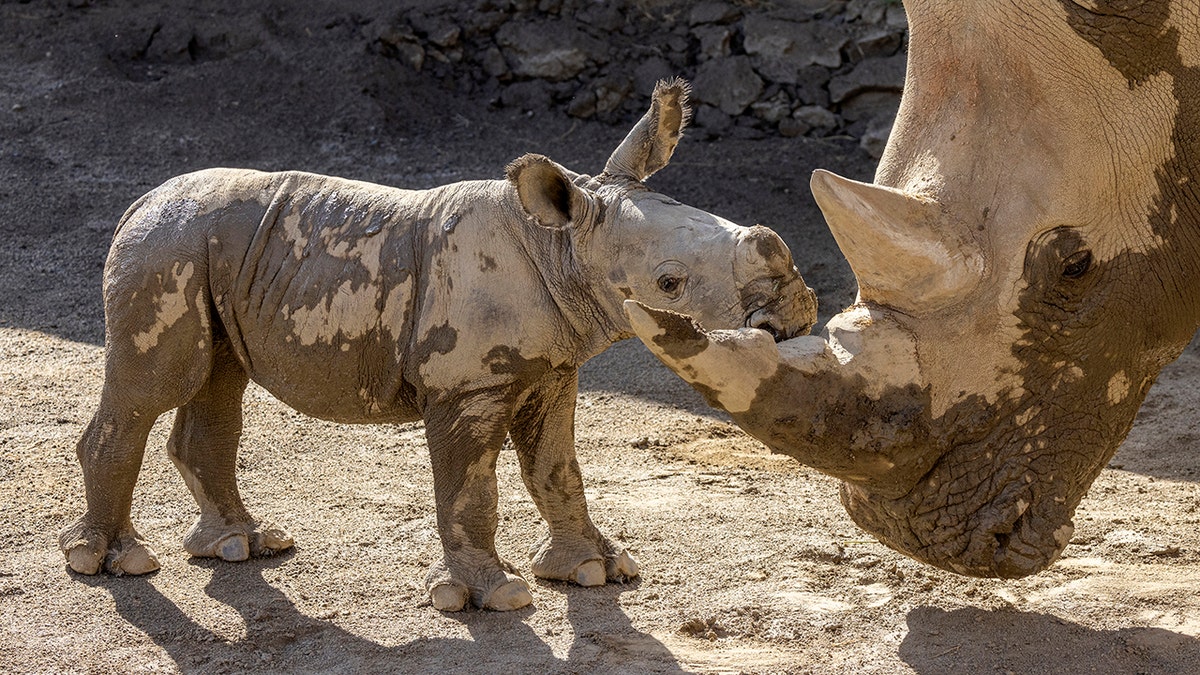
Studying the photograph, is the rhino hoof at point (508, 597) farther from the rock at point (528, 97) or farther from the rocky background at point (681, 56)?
the rock at point (528, 97)

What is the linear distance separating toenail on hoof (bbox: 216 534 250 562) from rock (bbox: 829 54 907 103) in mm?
6674

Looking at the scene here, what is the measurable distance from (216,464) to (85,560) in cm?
56

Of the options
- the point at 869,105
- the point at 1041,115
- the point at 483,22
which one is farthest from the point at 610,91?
the point at 1041,115

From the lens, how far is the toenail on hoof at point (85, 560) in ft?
15.9

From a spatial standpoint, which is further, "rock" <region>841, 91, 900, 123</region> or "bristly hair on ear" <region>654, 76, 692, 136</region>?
"rock" <region>841, 91, 900, 123</region>

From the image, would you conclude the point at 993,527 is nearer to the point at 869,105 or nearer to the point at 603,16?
the point at 869,105

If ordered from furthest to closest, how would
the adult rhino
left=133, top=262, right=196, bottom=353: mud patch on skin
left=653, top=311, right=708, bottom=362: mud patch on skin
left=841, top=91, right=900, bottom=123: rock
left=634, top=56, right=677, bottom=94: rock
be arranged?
left=634, top=56, right=677, bottom=94: rock, left=841, top=91, right=900, bottom=123: rock, left=133, top=262, right=196, bottom=353: mud patch on skin, the adult rhino, left=653, top=311, right=708, bottom=362: mud patch on skin

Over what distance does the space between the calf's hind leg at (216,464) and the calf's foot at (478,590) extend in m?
0.85

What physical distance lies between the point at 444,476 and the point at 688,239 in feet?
3.56

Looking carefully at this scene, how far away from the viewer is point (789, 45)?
10664mm

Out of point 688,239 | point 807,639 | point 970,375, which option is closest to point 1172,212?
point 970,375

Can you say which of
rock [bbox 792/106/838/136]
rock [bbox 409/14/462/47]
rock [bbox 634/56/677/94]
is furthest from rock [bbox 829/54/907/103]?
rock [bbox 409/14/462/47]

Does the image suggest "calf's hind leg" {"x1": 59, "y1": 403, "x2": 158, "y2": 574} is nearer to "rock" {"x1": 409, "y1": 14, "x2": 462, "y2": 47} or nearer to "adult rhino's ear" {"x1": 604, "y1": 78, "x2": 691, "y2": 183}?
"adult rhino's ear" {"x1": 604, "y1": 78, "x2": 691, "y2": 183}

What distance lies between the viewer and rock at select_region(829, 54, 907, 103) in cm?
1034
